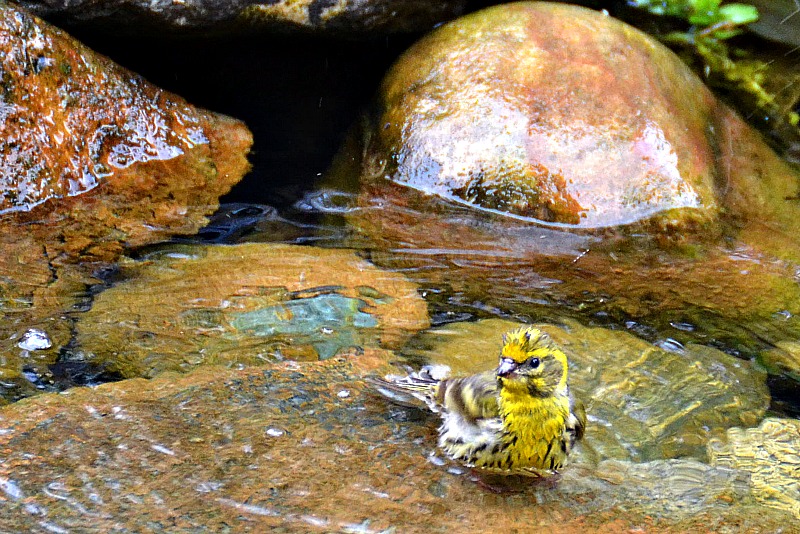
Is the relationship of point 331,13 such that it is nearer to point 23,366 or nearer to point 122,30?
point 122,30

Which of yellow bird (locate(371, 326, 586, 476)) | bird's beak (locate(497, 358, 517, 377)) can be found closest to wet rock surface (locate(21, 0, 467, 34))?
yellow bird (locate(371, 326, 586, 476))

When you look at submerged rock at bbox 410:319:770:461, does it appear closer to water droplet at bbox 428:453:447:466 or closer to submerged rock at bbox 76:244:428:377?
submerged rock at bbox 76:244:428:377

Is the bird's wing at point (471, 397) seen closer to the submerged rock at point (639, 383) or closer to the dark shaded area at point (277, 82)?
the submerged rock at point (639, 383)

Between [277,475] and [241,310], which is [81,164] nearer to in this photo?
[241,310]

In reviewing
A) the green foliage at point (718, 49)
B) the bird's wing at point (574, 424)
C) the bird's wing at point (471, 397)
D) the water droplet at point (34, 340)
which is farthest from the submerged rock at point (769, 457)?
the green foliage at point (718, 49)

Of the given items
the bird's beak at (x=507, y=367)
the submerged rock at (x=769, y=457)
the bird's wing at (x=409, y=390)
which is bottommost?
the submerged rock at (x=769, y=457)

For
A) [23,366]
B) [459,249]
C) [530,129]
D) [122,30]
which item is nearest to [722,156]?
[530,129]
